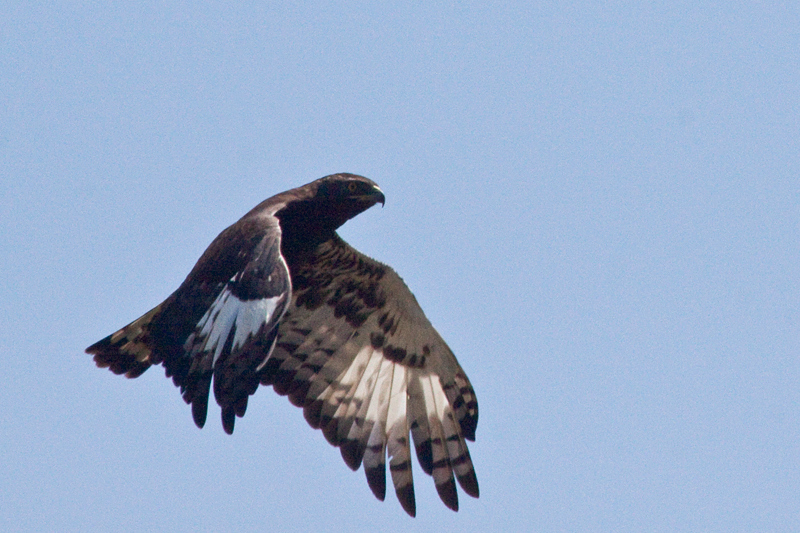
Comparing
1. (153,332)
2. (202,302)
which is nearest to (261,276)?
(202,302)

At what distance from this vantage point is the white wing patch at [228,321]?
288 inches

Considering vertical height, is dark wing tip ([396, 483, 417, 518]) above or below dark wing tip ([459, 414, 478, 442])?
below

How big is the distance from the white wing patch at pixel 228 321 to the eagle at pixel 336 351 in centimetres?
4

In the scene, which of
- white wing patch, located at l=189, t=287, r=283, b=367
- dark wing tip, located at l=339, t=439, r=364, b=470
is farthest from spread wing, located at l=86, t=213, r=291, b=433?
dark wing tip, located at l=339, t=439, r=364, b=470

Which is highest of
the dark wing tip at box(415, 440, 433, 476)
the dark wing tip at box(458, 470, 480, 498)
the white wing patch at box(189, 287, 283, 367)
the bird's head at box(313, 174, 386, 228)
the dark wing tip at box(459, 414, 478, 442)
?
the bird's head at box(313, 174, 386, 228)

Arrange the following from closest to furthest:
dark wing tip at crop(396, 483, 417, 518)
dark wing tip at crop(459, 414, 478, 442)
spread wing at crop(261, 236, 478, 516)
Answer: dark wing tip at crop(396, 483, 417, 518) → spread wing at crop(261, 236, 478, 516) → dark wing tip at crop(459, 414, 478, 442)

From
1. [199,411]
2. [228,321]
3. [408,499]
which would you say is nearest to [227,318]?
[228,321]

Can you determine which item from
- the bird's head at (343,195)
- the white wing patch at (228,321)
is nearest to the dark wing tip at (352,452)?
the bird's head at (343,195)

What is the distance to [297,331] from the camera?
387 inches

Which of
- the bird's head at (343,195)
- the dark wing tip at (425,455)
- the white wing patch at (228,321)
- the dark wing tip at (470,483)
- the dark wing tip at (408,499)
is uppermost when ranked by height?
the bird's head at (343,195)

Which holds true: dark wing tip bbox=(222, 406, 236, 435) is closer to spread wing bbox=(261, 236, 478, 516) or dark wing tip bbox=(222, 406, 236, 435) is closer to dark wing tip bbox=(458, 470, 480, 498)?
spread wing bbox=(261, 236, 478, 516)

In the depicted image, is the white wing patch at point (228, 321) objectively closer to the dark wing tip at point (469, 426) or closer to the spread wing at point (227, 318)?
the spread wing at point (227, 318)

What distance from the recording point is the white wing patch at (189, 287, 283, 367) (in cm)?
732

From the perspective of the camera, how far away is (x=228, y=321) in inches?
297
